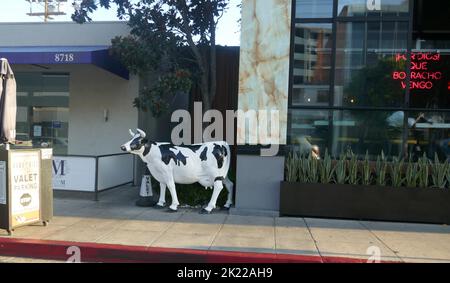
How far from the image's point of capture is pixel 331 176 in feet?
26.2

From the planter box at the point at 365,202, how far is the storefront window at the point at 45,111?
23.6ft

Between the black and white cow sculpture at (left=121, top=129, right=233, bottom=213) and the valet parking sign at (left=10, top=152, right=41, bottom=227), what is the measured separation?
6.30 ft

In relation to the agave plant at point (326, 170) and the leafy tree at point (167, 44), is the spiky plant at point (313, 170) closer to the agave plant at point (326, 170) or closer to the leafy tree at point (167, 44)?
the agave plant at point (326, 170)

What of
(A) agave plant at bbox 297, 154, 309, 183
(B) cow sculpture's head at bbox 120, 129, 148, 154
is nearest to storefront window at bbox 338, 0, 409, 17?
(A) agave plant at bbox 297, 154, 309, 183

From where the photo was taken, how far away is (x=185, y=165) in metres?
8.29

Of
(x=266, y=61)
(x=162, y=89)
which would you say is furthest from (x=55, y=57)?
(x=266, y=61)

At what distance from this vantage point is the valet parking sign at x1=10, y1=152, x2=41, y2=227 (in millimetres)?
6488

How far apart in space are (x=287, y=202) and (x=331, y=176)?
0.98 m

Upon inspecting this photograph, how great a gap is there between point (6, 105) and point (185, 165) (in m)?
3.33

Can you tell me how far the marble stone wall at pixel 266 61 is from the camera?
8086mm

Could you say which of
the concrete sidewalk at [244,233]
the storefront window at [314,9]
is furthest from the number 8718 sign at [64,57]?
the storefront window at [314,9]

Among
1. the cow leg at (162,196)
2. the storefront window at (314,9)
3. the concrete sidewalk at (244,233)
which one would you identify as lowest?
the concrete sidewalk at (244,233)

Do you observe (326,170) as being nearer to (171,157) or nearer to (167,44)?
(171,157)

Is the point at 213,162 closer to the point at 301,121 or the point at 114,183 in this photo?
the point at 301,121
